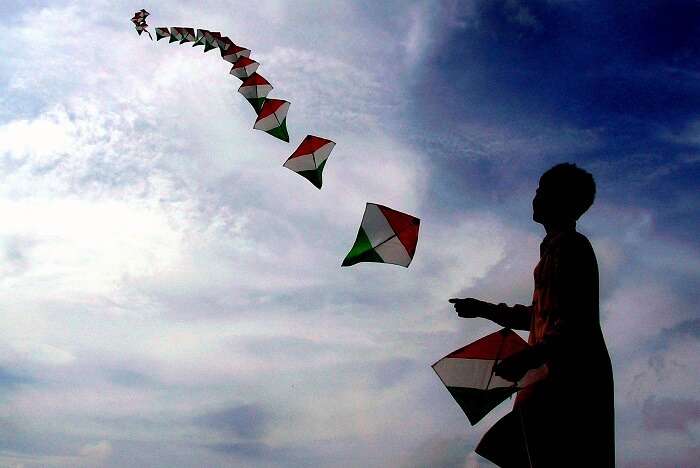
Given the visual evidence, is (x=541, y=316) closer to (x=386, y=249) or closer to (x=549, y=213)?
(x=549, y=213)

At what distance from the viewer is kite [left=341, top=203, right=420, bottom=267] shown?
6.09 meters

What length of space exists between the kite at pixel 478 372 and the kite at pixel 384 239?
1703mm

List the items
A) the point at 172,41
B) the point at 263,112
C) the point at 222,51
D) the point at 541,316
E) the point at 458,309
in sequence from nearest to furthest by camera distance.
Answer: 1. the point at 541,316
2. the point at 458,309
3. the point at 263,112
4. the point at 222,51
5. the point at 172,41

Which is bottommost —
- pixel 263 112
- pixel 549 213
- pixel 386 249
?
pixel 549 213

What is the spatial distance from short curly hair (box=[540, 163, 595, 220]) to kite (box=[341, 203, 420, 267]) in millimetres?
2200

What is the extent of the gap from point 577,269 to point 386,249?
2.57 metres

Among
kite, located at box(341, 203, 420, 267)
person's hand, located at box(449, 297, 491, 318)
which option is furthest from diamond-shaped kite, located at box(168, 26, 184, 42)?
person's hand, located at box(449, 297, 491, 318)

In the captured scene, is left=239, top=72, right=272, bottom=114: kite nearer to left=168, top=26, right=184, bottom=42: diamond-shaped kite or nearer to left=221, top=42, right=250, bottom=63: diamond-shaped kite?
left=221, top=42, right=250, bottom=63: diamond-shaped kite

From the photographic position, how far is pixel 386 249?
240 inches

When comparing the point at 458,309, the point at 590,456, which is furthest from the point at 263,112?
the point at 590,456

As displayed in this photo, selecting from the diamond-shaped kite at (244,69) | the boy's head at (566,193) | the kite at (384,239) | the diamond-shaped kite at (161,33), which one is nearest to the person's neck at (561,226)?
the boy's head at (566,193)

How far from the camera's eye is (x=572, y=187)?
405cm

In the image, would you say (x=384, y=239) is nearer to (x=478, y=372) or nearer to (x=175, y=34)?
(x=478, y=372)

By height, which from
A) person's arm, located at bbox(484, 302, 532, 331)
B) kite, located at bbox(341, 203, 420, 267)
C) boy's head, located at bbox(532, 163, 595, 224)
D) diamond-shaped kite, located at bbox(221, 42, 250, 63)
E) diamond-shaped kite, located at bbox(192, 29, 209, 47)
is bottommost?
person's arm, located at bbox(484, 302, 532, 331)
